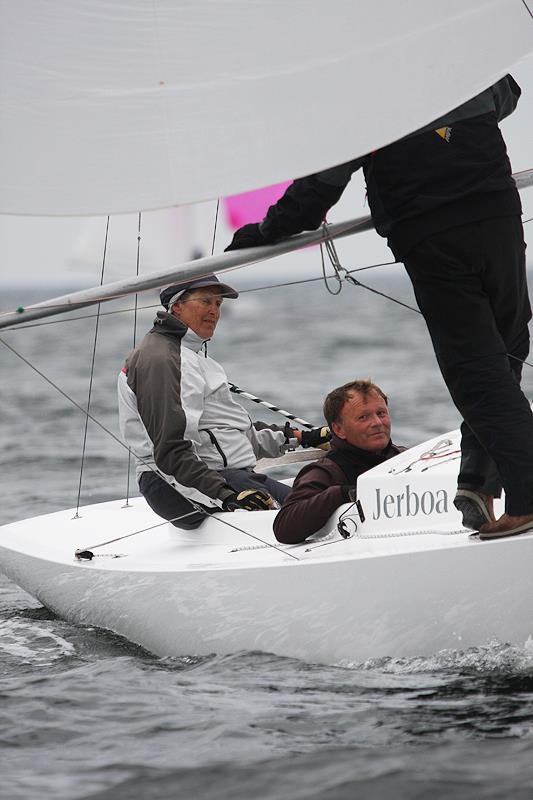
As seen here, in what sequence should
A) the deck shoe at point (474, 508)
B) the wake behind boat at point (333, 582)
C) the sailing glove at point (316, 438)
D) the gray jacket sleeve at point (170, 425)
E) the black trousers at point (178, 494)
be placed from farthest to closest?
the sailing glove at point (316, 438), the black trousers at point (178, 494), the gray jacket sleeve at point (170, 425), the deck shoe at point (474, 508), the wake behind boat at point (333, 582)

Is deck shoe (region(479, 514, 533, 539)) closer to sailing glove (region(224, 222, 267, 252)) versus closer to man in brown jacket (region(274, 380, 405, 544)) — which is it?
man in brown jacket (region(274, 380, 405, 544))

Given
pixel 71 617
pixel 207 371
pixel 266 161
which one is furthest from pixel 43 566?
pixel 266 161

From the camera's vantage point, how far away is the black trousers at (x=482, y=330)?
11.9 feet

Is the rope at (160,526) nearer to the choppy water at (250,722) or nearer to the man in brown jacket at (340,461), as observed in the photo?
the man in brown jacket at (340,461)

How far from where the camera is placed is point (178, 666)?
426 cm

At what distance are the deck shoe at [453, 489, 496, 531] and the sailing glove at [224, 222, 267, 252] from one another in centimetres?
95

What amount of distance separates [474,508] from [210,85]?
1.41m

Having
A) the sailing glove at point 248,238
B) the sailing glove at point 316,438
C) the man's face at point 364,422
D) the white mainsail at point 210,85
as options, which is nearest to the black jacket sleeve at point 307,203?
the sailing glove at point 248,238

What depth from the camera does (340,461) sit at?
14.8 ft

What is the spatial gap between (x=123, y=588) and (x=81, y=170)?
1.48 m

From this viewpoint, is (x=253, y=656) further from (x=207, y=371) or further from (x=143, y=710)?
(x=207, y=371)

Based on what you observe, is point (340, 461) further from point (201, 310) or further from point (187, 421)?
point (201, 310)

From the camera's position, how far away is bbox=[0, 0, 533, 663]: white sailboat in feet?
12.1

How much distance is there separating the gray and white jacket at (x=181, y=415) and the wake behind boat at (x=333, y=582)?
196 mm
